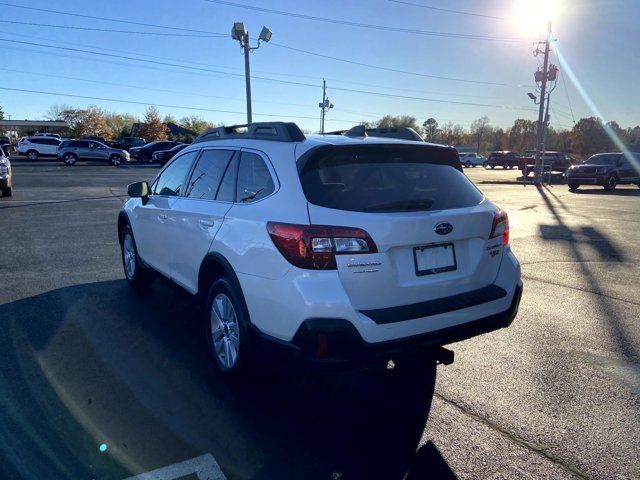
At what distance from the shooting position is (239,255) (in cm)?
319

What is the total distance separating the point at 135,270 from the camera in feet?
18.6

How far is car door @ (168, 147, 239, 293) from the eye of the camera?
370cm

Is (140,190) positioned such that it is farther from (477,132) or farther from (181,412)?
(477,132)

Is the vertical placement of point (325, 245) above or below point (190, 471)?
above

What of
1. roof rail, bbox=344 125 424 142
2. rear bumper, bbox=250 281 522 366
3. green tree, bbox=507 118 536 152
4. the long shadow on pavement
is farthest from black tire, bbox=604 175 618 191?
green tree, bbox=507 118 536 152

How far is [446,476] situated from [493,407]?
850 mm

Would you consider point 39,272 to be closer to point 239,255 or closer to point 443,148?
point 239,255

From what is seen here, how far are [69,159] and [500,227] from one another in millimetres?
38614

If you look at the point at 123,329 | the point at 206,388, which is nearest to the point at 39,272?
the point at 123,329

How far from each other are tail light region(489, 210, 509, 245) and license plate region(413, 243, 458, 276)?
1.46ft

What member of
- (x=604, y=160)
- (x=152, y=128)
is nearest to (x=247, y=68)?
(x=604, y=160)

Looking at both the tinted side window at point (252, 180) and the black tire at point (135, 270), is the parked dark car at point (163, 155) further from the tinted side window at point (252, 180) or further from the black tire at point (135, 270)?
the tinted side window at point (252, 180)

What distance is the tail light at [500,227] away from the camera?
3.39 m

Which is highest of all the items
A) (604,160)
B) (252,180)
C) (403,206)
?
(252,180)
